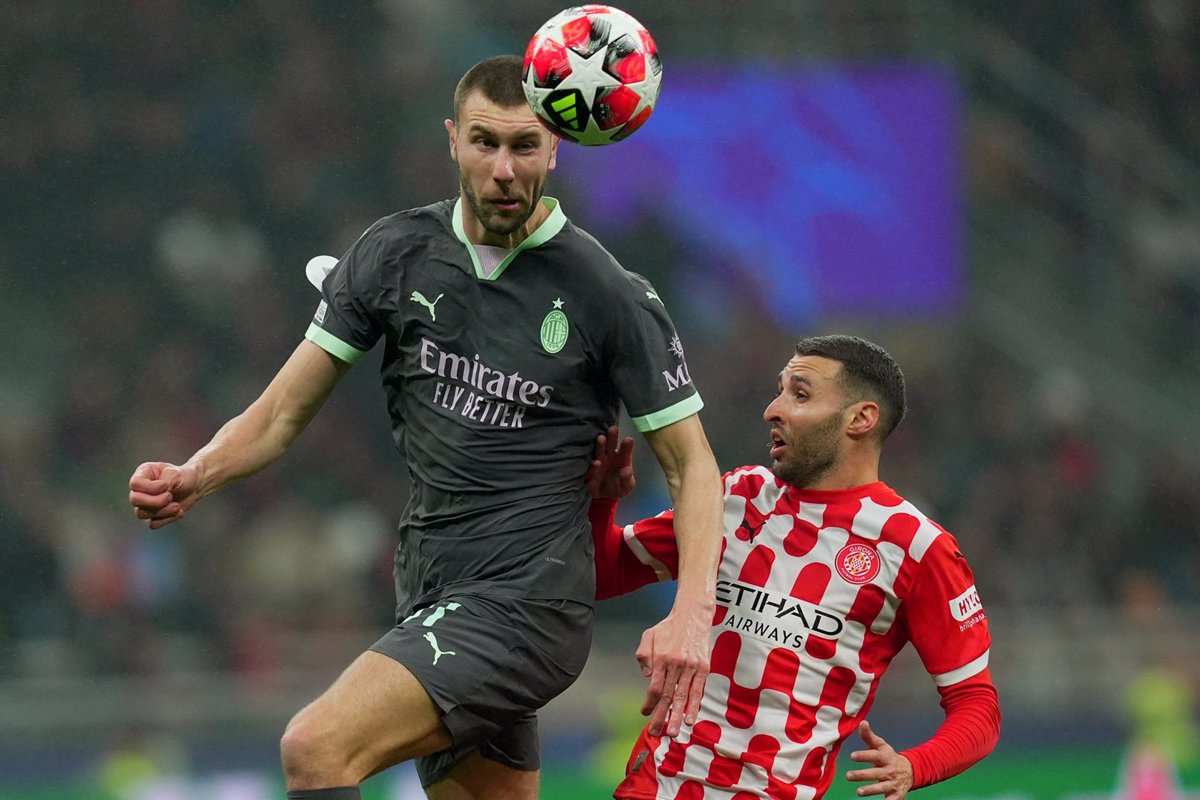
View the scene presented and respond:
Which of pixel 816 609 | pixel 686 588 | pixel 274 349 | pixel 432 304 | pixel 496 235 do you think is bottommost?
pixel 686 588

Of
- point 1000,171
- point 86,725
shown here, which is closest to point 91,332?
point 86,725

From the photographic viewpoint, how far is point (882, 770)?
383 cm

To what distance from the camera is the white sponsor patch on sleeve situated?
4215mm

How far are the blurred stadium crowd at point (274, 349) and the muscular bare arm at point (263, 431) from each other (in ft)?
20.9

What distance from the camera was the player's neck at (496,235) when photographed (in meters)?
4.10

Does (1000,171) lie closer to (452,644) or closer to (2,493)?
(2,493)

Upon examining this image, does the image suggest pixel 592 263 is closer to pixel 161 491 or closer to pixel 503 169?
pixel 503 169

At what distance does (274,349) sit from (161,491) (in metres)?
7.71

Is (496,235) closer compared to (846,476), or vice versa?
(496,235)

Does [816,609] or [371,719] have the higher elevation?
[816,609]

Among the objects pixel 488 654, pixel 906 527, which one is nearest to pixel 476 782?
pixel 488 654

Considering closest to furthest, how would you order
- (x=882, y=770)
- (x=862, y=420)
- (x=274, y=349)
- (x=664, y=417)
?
(x=882, y=770) < (x=664, y=417) < (x=862, y=420) < (x=274, y=349)

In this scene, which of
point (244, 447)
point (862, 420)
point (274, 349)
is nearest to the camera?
point (244, 447)

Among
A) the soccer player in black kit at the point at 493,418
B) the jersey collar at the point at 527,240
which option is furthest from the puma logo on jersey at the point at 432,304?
the jersey collar at the point at 527,240
